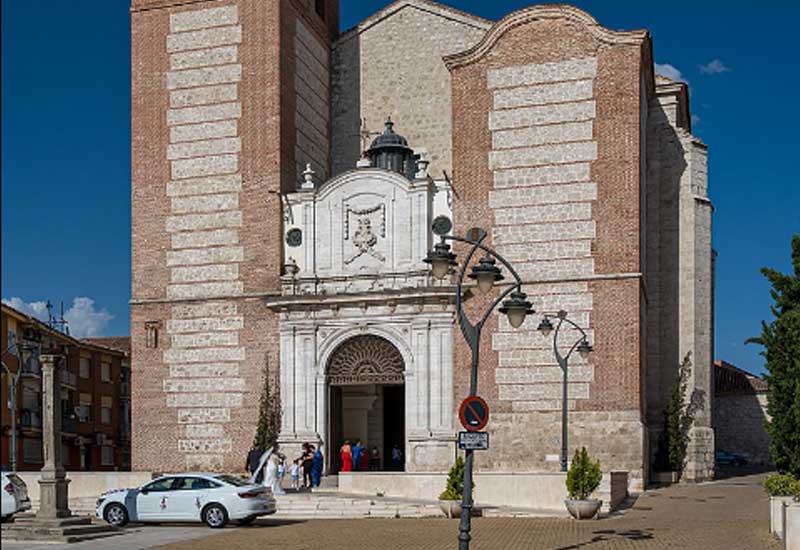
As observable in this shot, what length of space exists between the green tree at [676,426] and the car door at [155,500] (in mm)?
18051

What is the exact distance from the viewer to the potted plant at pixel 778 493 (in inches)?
755

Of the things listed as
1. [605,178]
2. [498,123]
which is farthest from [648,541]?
[498,123]

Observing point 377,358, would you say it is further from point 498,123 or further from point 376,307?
point 498,123

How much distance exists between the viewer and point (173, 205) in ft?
115

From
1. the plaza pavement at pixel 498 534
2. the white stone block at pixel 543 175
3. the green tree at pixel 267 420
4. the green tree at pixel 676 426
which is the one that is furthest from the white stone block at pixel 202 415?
the green tree at pixel 676 426

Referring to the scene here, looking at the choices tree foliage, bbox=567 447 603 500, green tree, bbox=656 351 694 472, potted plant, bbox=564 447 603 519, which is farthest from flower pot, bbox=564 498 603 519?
green tree, bbox=656 351 694 472

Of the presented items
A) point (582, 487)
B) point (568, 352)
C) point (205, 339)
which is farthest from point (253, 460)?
point (582, 487)

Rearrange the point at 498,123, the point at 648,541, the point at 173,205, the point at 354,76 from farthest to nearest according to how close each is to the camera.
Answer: the point at 354,76
the point at 173,205
the point at 498,123
the point at 648,541

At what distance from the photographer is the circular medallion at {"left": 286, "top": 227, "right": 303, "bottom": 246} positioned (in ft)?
111

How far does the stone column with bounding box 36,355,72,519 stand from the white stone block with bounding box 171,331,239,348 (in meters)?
12.0

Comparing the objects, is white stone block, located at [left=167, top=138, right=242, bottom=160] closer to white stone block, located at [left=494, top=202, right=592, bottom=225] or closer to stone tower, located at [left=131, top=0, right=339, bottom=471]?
stone tower, located at [left=131, top=0, right=339, bottom=471]

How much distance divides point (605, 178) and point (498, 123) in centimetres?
375

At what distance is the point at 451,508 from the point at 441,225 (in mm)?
11345

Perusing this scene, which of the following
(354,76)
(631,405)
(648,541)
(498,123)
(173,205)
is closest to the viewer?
(648,541)
